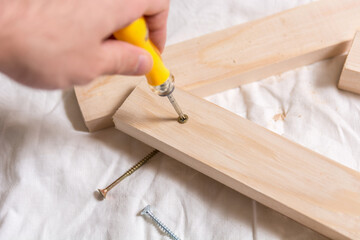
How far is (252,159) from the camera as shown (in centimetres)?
98

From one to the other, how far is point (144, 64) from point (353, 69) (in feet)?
2.02

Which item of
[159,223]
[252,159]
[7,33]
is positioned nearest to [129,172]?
[159,223]

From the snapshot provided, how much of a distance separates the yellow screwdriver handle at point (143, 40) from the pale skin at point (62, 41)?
0.09 ft

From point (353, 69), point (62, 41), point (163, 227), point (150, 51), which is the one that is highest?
point (62, 41)

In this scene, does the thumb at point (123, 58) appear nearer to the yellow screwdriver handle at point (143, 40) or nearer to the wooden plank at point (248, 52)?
the yellow screwdriver handle at point (143, 40)

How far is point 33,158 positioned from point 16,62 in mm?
563

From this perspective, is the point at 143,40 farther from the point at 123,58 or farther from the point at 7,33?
the point at 7,33

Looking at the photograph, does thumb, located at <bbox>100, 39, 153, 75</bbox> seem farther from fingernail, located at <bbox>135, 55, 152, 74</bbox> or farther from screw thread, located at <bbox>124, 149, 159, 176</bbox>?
screw thread, located at <bbox>124, 149, 159, 176</bbox>

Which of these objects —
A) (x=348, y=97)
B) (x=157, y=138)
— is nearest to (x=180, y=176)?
(x=157, y=138)

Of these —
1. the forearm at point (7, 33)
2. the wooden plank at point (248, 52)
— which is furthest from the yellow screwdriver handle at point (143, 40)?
the wooden plank at point (248, 52)

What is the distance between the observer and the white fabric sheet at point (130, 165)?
40.9 inches

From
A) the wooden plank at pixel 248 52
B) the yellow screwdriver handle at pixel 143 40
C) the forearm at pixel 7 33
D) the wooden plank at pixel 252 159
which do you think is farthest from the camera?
the wooden plank at pixel 248 52

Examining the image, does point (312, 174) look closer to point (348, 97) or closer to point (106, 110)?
point (348, 97)

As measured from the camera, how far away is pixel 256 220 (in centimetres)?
102
